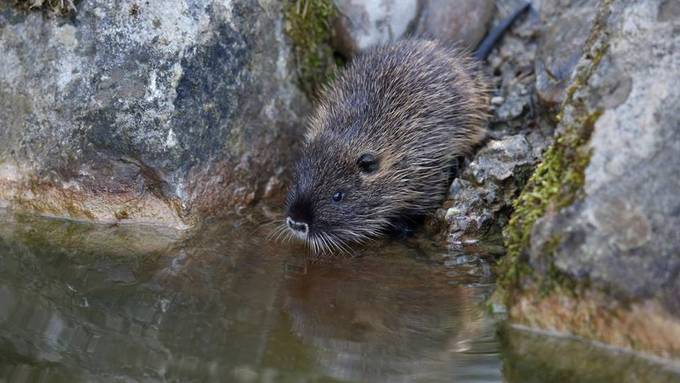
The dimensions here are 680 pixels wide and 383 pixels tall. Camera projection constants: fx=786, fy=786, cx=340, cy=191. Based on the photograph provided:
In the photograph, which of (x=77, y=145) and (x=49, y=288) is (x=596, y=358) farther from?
(x=77, y=145)

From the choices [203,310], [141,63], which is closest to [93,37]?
[141,63]

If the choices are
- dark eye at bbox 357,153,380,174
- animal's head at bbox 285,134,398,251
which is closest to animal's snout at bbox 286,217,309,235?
animal's head at bbox 285,134,398,251

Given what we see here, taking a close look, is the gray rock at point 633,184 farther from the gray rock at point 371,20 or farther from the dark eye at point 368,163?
the gray rock at point 371,20

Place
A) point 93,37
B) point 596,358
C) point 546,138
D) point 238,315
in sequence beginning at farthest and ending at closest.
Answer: point 546,138 < point 93,37 < point 238,315 < point 596,358

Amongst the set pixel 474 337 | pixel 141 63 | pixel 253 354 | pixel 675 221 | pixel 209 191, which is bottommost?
pixel 253 354

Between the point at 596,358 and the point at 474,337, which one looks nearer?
the point at 596,358

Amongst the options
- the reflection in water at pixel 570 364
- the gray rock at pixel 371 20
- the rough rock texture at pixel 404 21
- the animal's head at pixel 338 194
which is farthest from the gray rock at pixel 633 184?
the gray rock at pixel 371 20

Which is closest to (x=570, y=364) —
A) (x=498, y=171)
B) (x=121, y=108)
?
(x=498, y=171)
